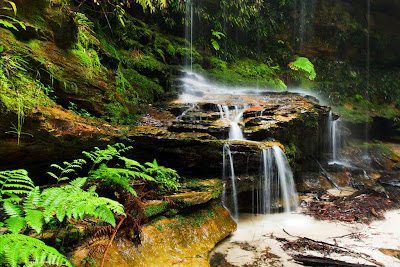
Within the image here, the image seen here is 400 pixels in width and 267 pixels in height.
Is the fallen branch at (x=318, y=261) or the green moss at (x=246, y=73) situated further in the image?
the green moss at (x=246, y=73)

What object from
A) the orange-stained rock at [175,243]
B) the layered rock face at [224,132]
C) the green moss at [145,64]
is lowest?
the orange-stained rock at [175,243]

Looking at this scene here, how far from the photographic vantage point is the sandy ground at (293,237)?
293cm

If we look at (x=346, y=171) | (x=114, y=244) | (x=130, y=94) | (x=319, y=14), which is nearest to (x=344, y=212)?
(x=346, y=171)

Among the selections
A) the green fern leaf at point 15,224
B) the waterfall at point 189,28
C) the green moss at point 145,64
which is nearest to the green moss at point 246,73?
the waterfall at point 189,28

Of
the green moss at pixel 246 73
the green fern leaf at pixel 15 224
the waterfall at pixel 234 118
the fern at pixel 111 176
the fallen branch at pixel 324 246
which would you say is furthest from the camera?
the green moss at pixel 246 73

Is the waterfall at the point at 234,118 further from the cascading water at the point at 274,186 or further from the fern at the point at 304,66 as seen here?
the fern at the point at 304,66

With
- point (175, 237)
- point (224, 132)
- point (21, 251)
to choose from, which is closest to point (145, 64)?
point (224, 132)

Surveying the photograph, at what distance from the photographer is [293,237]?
3.66 m

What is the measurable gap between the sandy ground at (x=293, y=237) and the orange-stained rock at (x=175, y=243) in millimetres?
209

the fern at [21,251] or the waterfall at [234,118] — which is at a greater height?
the waterfall at [234,118]

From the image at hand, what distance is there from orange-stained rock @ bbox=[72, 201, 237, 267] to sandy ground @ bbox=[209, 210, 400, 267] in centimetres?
21

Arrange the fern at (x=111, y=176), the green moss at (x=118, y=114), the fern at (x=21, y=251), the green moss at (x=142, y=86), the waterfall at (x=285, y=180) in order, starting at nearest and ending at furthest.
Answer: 1. the fern at (x=21, y=251)
2. the fern at (x=111, y=176)
3. the green moss at (x=118, y=114)
4. the waterfall at (x=285, y=180)
5. the green moss at (x=142, y=86)

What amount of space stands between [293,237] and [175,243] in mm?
2195

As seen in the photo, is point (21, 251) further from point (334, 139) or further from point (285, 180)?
point (334, 139)
